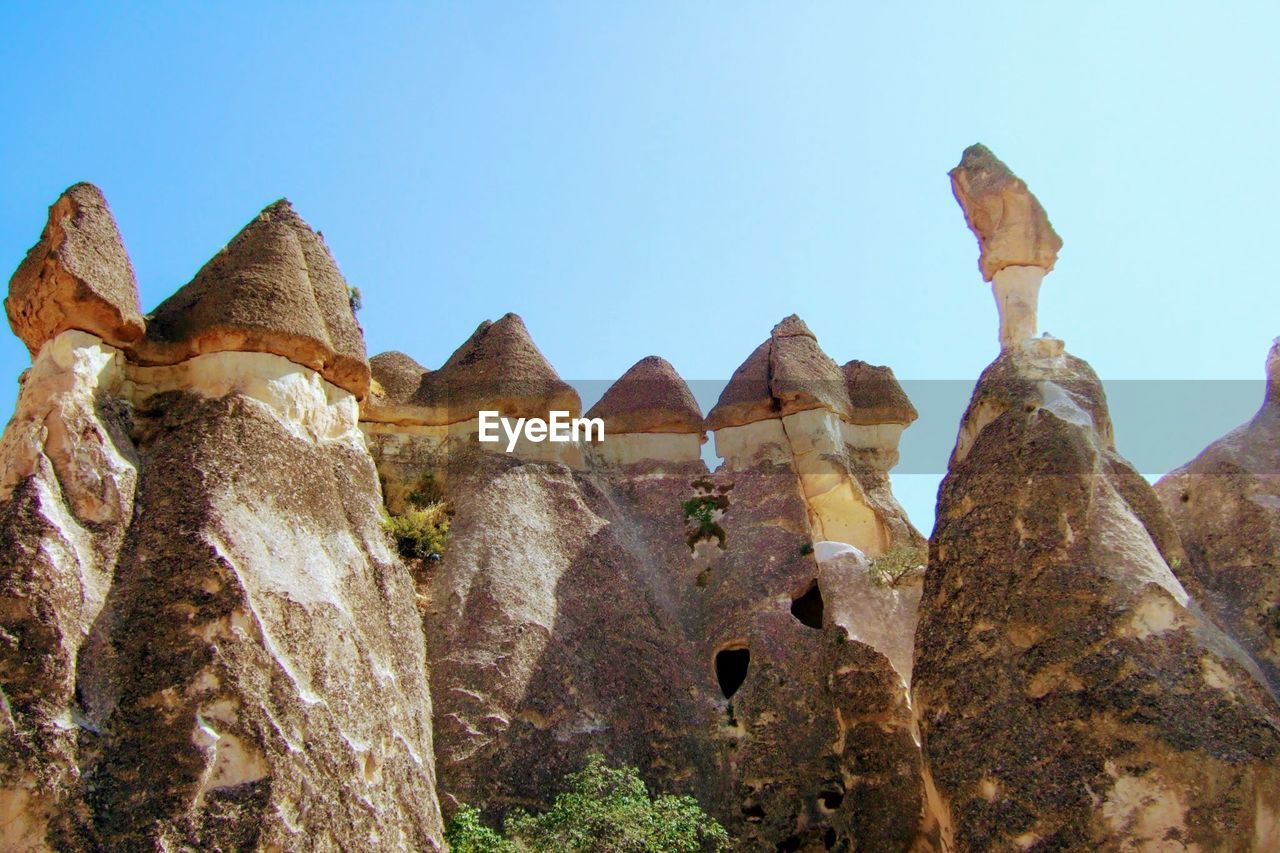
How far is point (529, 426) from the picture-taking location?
16594 mm

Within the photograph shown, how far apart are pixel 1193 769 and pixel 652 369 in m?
12.2

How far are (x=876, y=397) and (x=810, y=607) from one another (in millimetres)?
5660

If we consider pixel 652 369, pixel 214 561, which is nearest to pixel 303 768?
pixel 214 561

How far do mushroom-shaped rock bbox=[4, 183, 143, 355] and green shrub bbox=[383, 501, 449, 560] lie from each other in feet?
13.6

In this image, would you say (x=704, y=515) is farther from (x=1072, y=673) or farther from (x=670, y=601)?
(x=1072, y=673)

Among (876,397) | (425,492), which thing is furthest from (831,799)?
(876,397)

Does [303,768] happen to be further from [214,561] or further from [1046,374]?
[1046,374]

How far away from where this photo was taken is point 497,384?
54.4ft

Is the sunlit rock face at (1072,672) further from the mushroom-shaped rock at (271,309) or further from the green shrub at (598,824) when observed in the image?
the mushroom-shaped rock at (271,309)

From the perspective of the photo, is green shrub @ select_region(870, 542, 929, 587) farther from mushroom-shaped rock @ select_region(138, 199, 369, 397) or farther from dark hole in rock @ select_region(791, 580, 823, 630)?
mushroom-shaped rock @ select_region(138, 199, 369, 397)

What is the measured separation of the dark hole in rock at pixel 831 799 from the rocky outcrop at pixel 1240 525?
4.44 metres

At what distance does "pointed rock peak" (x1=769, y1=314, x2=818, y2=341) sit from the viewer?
65.4 feet

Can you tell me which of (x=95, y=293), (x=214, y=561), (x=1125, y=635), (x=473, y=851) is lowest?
(x=473, y=851)

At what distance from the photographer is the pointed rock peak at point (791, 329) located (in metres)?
19.9
